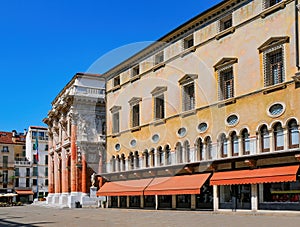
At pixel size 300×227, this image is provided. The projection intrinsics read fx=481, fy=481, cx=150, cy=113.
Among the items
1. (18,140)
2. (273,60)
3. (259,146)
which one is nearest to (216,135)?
(259,146)

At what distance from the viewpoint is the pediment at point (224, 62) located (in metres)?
29.0

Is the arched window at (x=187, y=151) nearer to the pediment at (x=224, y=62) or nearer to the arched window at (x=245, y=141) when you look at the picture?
the arched window at (x=245, y=141)

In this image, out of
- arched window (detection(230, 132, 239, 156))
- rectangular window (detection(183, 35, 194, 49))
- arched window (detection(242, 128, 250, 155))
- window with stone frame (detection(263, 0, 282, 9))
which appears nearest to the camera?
window with stone frame (detection(263, 0, 282, 9))

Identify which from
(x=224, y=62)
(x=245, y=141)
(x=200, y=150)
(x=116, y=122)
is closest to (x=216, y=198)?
(x=200, y=150)

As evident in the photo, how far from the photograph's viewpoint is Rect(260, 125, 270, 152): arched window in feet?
85.6

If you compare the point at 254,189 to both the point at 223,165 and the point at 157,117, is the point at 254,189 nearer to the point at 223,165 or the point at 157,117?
the point at 223,165

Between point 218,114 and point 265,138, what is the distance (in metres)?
4.33

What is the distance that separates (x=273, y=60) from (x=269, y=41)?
1069 mm

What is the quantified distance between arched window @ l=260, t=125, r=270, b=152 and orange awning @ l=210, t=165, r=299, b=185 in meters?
1.31

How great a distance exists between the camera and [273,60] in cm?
2648

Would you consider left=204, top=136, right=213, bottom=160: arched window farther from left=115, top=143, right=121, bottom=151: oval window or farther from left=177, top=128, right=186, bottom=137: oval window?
left=115, top=143, right=121, bottom=151: oval window

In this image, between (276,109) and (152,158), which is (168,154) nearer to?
(152,158)

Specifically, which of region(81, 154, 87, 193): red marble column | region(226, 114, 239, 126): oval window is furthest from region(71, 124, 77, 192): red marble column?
region(226, 114, 239, 126): oval window

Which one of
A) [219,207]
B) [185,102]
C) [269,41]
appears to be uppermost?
[269,41]
